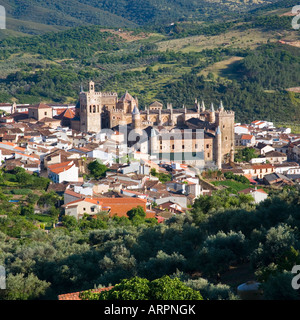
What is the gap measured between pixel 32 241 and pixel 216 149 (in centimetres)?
1907

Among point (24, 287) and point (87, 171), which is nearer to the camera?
point (24, 287)

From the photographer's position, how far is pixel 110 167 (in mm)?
33938

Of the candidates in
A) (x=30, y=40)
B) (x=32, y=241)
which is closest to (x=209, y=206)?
(x=32, y=241)

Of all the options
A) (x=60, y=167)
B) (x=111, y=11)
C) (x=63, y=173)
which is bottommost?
(x=63, y=173)

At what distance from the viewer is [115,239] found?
2045cm

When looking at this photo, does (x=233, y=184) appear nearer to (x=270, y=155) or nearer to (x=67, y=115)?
→ (x=270, y=155)

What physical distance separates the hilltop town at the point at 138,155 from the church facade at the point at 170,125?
0.06 m

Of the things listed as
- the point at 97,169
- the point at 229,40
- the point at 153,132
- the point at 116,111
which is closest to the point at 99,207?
the point at 97,169

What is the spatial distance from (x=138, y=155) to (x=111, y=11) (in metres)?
155

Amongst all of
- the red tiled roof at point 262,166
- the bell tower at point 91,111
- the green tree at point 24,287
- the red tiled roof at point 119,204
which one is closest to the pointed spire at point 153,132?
the bell tower at point 91,111

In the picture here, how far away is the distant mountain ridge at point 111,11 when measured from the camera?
132 m

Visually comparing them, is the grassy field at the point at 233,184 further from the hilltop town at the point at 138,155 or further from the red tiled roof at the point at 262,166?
the red tiled roof at the point at 262,166

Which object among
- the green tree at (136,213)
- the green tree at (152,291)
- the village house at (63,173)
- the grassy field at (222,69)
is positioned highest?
the grassy field at (222,69)
